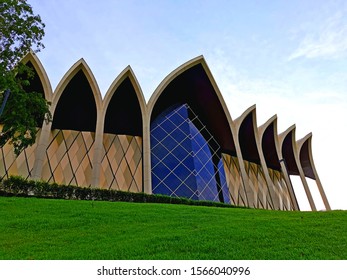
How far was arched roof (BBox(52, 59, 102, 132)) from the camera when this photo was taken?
78.9ft

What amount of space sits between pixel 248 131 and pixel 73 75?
18.1m

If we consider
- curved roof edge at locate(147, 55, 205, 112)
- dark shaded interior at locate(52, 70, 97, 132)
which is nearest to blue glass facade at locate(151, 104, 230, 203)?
curved roof edge at locate(147, 55, 205, 112)

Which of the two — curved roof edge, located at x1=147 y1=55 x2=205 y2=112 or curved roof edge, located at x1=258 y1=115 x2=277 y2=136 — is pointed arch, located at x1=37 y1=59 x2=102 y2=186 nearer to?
curved roof edge, located at x1=147 y1=55 x2=205 y2=112

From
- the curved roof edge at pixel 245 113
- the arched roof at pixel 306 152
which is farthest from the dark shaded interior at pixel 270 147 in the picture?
the curved roof edge at pixel 245 113

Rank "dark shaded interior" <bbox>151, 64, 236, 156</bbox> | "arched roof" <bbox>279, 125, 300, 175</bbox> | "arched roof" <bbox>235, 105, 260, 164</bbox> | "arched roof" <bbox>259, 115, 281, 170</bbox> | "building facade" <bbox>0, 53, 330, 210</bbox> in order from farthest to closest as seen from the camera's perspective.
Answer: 1. "arched roof" <bbox>279, 125, 300, 175</bbox>
2. "arched roof" <bbox>259, 115, 281, 170</bbox>
3. "arched roof" <bbox>235, 105, 260, 164</bbox>
4. "dark shaded interior" <bbox>151, 64, 236, 156</bbox>
5. "building facade" <bbox>0, 53, 330, 210</bbox>

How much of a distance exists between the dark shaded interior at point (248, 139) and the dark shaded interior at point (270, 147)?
178cm

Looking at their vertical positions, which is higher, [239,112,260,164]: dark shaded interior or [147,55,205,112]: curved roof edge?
[147,55,205,112]: curved roof edge

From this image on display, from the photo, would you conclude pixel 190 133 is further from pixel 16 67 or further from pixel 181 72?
pixel 16 67

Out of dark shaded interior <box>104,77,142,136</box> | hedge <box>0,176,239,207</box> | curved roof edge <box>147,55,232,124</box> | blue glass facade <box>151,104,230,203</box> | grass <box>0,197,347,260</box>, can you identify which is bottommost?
grass <box>0,197,347,260</box>

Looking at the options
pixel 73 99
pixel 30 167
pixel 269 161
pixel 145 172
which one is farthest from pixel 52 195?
pixel 269 161

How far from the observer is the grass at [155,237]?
5.81m

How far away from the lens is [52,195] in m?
15.4

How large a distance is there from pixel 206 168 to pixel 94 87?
11.9m

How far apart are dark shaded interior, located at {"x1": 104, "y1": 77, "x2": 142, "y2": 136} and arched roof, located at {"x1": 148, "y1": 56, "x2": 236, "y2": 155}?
154 centimetres
